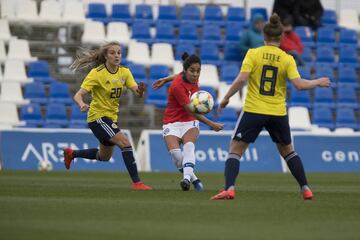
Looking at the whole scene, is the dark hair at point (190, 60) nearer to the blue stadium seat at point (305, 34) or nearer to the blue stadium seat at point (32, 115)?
the blue stadium seat at point (32, 115)

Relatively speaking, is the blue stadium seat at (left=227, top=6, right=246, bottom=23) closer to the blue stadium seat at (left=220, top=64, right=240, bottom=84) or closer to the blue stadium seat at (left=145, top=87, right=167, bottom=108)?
the blue stadium seat at (left=220, top=64, right=240, bottom=84)

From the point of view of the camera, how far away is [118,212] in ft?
33.2

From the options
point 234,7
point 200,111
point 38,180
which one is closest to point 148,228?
point 200,111

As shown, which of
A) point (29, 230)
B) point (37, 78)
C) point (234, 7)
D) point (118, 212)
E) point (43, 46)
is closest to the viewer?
point (29, 230)

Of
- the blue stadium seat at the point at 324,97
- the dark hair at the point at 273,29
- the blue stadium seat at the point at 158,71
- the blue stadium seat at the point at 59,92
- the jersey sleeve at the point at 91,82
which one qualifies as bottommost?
the blue stadium seat at the point at 324,97

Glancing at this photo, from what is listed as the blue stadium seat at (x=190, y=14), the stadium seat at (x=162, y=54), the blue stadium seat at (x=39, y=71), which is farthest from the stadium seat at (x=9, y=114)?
the blue stadium seat at (x=190, y=14)

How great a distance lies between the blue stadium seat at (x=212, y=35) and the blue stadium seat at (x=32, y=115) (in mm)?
→ 5910

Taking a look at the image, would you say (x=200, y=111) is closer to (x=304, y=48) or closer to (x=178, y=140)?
(x=178, y=140)

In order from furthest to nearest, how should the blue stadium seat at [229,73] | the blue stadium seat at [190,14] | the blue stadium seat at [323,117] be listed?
1. the blue stadium seat at [190,14]
2. the blue stadium seat at [229,73]
3. the blue stadium seat at [323,117]

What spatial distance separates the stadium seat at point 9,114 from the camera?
2412 centimetres

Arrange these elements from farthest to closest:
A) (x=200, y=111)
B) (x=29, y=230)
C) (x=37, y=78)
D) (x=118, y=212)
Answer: (x=37, y=78), (x=200, y=111), (x=118, y=212), (x=29, y=230)

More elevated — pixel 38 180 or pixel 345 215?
pixel 345 215

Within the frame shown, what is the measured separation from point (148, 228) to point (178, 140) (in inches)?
231

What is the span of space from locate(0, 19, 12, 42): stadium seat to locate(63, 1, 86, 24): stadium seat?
1.66 metres
